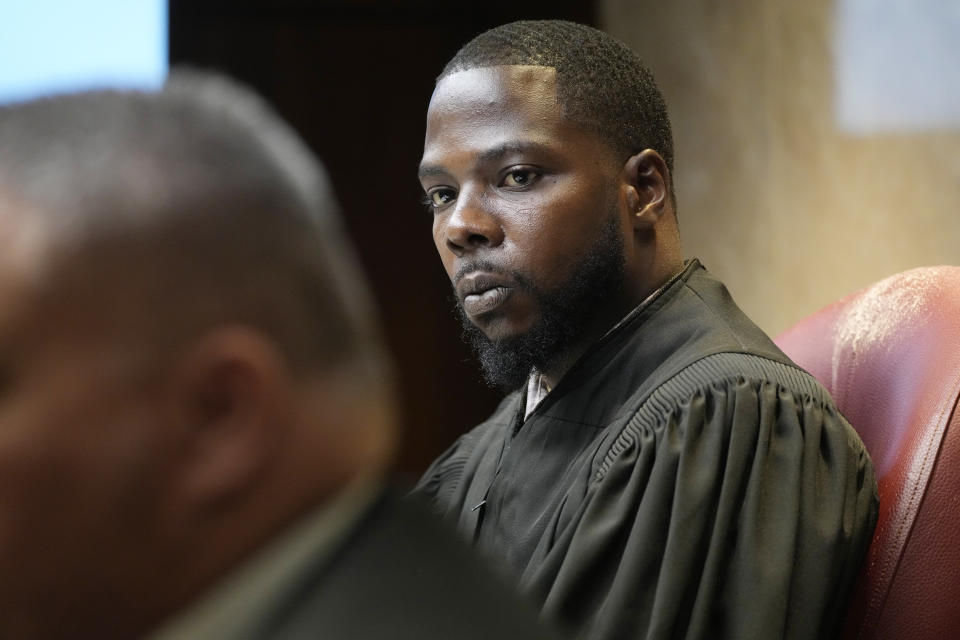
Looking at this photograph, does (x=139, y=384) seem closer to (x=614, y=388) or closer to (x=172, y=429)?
(x=172, y=429)

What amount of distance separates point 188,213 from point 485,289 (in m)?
0.82

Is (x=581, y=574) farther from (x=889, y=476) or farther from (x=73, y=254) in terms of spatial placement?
(x=73, y=254)

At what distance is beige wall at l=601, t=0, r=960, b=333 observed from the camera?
102 inches

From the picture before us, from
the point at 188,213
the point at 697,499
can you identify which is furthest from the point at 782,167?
the point at 188,213

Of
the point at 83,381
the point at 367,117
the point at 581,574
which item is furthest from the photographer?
the point at 367,117

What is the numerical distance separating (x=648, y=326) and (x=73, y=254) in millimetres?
927

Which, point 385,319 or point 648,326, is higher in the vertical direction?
point 648,326

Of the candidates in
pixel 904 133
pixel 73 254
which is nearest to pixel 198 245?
pixel 73 254

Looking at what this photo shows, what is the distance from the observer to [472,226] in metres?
1.33

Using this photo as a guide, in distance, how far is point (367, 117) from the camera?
3.43m

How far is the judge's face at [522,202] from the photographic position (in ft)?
4.36

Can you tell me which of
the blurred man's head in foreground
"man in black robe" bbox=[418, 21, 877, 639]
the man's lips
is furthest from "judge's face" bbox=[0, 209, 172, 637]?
the man's lips

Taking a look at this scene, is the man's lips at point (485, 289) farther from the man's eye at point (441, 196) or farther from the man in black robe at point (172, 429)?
the man in black robe at point (172, 429)

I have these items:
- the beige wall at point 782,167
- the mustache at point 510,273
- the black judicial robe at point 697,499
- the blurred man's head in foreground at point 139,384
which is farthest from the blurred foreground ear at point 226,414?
the beige wall at point 782,167
